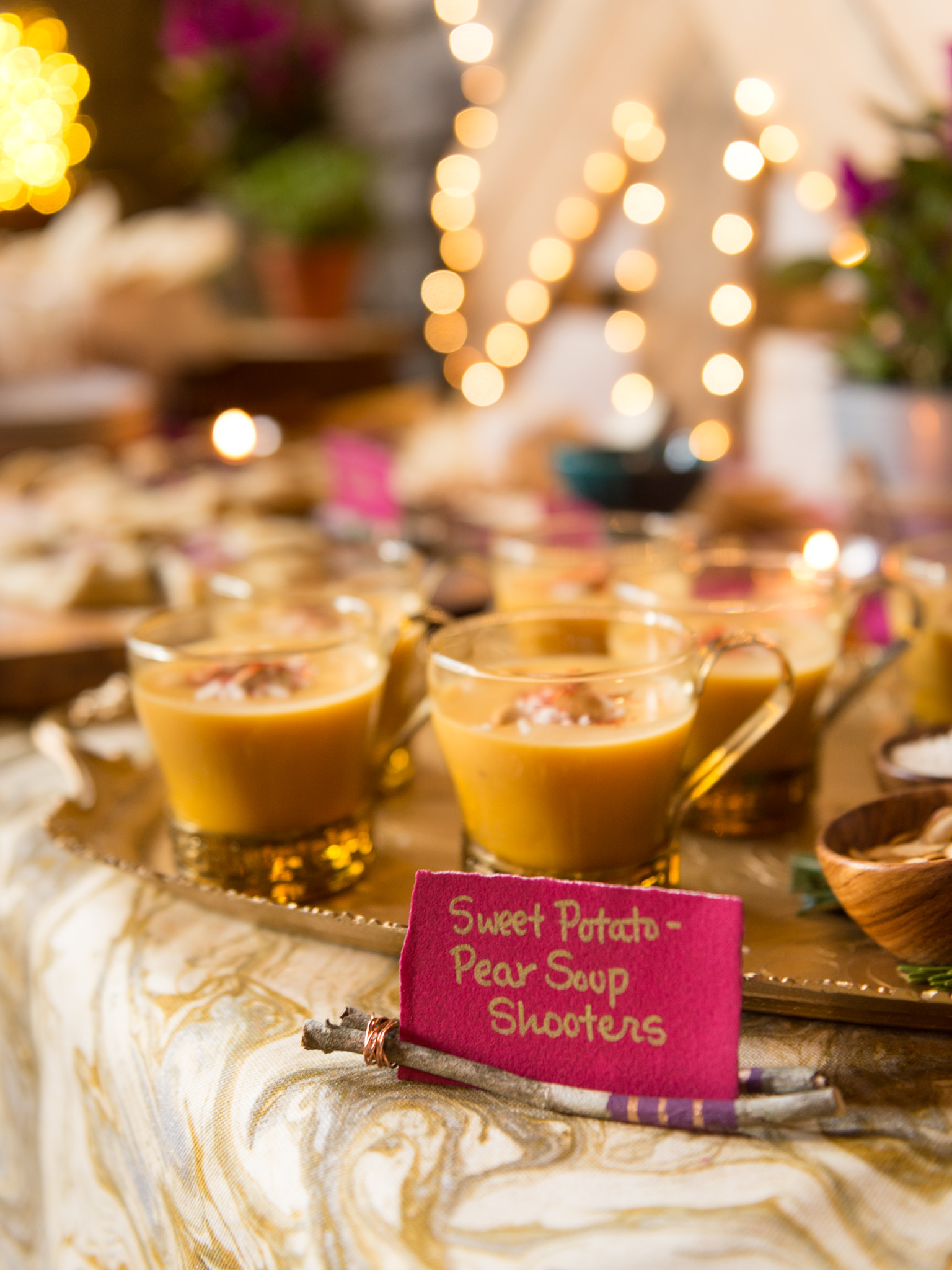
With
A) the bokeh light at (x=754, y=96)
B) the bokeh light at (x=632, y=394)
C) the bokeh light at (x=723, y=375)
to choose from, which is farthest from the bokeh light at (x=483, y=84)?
the bokeh light at (x=723, y=375)

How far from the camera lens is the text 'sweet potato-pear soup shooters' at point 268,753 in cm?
72

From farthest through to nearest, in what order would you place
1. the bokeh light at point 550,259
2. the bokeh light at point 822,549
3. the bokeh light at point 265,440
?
the bokeh light at point 550,259
the bokeh light at point 265,440
the bokeh light at point 822,549

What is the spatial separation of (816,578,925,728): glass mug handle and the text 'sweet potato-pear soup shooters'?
348 mm

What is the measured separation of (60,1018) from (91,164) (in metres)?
4.57

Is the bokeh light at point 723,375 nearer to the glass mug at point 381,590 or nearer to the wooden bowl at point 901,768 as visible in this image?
the glass mug at point 381,590

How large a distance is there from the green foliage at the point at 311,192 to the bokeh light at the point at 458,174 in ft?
0.81

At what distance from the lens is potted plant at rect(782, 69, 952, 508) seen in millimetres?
1359

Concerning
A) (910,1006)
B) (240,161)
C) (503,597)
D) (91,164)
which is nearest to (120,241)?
(240,161)

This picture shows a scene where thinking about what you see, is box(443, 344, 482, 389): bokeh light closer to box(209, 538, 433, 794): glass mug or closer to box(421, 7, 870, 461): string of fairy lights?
box(421, 7, 870, 461): string of fairy lights

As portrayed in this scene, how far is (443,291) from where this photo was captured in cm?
381

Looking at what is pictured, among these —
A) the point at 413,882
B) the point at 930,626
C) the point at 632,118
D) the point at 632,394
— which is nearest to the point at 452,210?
the point at 632,118

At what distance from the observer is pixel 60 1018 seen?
0.71 meters

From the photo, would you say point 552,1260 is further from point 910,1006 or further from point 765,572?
point 765,572

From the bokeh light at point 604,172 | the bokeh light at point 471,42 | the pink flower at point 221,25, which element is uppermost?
the pink flower at point 221,25
